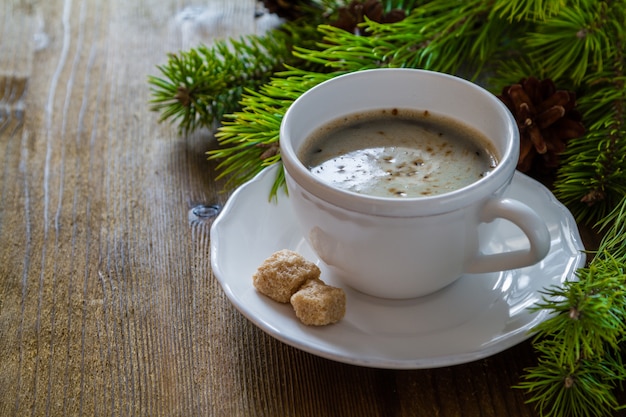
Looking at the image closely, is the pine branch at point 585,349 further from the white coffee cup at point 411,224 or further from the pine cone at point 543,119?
the pine cone at point 543,119

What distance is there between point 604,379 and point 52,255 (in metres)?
0.77

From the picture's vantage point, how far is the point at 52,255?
44.4 inches

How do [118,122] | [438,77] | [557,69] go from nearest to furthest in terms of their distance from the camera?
[438,77]
[557,69]
[118,122]

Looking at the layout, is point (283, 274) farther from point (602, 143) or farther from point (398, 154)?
point (602, 143)

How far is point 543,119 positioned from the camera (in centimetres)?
117

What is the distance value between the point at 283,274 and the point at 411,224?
0.18 metres

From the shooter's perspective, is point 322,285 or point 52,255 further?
point 52,255

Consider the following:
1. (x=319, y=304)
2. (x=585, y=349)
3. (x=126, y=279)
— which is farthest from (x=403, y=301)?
(x=126, y=279)

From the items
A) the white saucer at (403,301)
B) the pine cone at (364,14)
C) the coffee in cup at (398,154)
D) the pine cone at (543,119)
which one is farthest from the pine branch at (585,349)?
the pine cone at (364,14)

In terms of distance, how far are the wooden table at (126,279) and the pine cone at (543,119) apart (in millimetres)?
362

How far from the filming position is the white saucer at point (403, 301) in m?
0.87

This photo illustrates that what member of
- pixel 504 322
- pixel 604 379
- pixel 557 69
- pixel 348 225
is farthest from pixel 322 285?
pixel 557 69

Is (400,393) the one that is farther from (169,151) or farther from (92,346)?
(169,151)

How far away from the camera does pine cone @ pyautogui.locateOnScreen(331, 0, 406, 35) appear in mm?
1346
